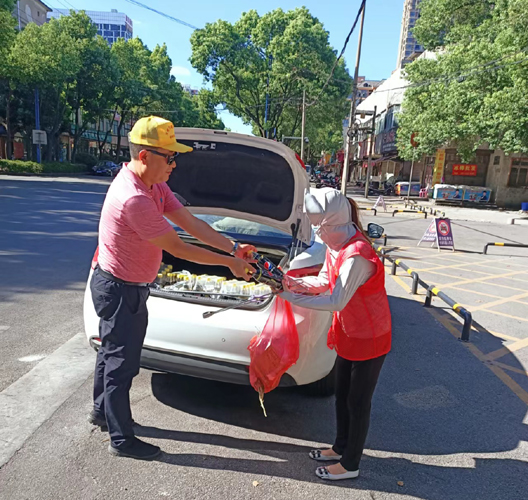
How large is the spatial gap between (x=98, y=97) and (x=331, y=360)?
39431 millimetres

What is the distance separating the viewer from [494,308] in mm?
6355

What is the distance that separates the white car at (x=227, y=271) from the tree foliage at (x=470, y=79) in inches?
696

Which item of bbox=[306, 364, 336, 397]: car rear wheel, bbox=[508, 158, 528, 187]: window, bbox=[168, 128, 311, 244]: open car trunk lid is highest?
bbox=[508, 158, 528, 187]: window

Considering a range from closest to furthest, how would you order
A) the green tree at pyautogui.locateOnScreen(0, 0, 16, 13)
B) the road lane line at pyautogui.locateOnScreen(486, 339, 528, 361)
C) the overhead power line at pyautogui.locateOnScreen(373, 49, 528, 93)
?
the road lane line at pyautogui.locateOnScreen(486, 339, 528, 361)
the overhead power line at pyautogui.locateOnScreen(373, 49, 528, 93)
the green tree at pyautogui.locateOnScreen(0, 0, 16, 13)

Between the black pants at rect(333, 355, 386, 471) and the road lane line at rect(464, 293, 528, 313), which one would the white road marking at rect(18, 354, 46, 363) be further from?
the road lane line at rect(464, 293, 528, 313)

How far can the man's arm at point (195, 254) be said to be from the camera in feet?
7.57

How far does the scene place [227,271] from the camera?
14.1 ft

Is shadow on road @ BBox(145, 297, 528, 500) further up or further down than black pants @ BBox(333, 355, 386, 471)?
further down

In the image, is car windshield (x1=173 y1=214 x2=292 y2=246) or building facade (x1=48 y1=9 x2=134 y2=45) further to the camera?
building facade (x1=48 y1=9 x2=134 y2=45)

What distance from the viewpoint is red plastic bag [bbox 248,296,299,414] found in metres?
2.63

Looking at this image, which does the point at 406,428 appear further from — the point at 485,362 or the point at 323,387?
the point at 485,362

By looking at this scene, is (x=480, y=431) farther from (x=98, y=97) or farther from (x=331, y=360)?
(x=98, y=97)

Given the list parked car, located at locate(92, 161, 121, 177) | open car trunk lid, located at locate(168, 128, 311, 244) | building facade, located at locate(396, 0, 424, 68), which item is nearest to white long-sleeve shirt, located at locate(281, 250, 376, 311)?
open car trunk lid, located at locate(168, 128, 311, 244)

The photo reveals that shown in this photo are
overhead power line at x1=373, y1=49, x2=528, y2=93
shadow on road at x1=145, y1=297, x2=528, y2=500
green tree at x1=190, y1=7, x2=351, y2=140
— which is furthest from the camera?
green tree at x1=190, y1=7, x2=351, y2=140
